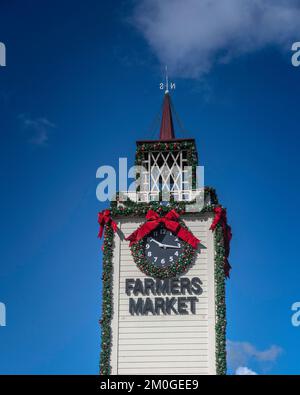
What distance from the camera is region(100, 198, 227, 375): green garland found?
127 ft

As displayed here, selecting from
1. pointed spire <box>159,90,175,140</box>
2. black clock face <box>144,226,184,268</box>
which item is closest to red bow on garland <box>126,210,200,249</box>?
black clock face <box>144,226,184,268</box>

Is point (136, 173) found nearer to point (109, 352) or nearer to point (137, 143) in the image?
point (137, 143)

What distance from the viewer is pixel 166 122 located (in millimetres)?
46438

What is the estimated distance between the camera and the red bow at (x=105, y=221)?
137 feet

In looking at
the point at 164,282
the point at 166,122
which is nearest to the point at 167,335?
the point at 164,282

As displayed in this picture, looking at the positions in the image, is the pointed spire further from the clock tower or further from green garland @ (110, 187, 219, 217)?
green garland @ (110, 187, 219, 217)

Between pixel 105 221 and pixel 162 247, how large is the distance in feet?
11.4

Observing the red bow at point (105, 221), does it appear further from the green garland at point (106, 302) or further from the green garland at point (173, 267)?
the green garland at point (173, 267)

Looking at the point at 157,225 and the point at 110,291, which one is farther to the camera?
the point at 157,225

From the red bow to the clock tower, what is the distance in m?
0.06

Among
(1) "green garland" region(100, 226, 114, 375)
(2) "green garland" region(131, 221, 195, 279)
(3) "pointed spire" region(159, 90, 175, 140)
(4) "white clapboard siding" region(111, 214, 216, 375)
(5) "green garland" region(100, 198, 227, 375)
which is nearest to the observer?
(5) "green garland" region(100, 198, 227, 375)

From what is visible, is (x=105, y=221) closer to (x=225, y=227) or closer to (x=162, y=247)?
(x=162, y=247)
